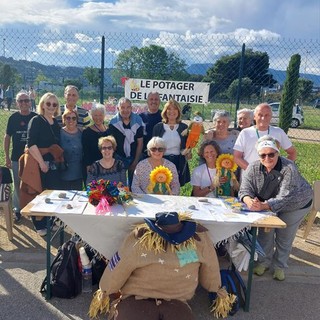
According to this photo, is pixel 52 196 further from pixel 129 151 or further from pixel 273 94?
pixel 273 94

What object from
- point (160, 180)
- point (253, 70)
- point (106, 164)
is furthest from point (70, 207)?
point (253, 70)

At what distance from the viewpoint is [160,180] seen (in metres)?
3.84

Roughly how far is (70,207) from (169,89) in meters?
2.61

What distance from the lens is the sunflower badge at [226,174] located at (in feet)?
13.3

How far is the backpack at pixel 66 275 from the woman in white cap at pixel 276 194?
1649 mm

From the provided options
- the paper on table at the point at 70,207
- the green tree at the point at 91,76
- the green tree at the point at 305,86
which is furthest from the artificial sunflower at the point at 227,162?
the green tree at the point at 305,86

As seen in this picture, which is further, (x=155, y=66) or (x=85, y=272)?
(x=155, y=66)

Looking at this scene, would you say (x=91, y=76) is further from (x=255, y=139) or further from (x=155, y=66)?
(x=255, y=139)

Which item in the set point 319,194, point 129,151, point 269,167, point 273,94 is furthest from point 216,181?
point 273,94

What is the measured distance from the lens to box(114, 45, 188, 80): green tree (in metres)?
6.04

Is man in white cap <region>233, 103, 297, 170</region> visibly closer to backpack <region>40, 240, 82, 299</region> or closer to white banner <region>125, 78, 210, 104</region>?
white banner <region>125, 78, 210, 104</region>

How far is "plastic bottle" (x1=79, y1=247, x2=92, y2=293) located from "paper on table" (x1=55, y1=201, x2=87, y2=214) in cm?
41

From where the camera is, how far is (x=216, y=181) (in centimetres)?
407

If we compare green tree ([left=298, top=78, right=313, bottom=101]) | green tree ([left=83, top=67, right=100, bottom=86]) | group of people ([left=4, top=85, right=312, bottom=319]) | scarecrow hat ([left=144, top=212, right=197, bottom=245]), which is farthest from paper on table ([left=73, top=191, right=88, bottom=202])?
green tree ([left=298, top=78, right=313, bottom=101])
